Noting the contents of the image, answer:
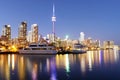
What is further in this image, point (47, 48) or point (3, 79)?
point (47, 48)

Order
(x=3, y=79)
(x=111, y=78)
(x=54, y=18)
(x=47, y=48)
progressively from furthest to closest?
(x=54, y=18) < (x=47, y=48) < (x=111, y=78) < (x=3, y=79)

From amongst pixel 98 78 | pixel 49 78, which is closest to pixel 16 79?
pixel 49 78

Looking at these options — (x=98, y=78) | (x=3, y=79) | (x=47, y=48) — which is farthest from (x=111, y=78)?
(x=47, y=48)

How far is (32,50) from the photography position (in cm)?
14575

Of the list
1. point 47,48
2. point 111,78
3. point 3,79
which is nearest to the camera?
point 3,79

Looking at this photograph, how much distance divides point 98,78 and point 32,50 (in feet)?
359

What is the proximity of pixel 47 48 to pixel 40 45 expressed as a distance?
5.70 metres

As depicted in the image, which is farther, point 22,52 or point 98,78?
point 22,52

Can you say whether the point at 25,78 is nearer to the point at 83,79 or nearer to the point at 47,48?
the point at 83,79

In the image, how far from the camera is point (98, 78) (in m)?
38.8

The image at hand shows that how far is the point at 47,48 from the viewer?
472 ft

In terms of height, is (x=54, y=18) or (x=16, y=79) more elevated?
(x=54, y=18)

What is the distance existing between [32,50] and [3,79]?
109792 millimetres

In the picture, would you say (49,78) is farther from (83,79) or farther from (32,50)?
(32,50)
